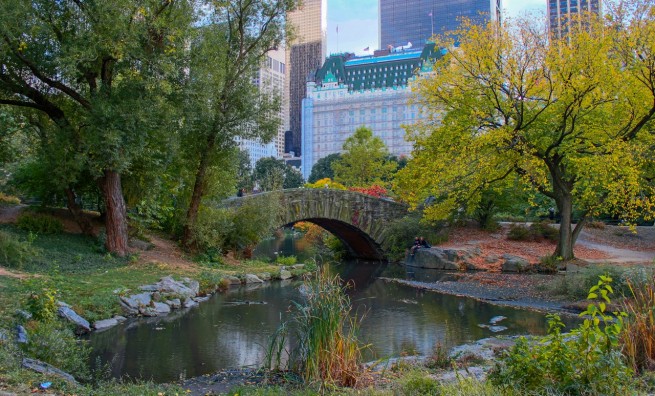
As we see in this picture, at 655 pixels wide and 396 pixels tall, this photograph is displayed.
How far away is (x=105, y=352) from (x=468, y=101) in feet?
40.9

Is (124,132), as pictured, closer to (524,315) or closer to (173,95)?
(173,95)

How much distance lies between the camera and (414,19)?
148 metres

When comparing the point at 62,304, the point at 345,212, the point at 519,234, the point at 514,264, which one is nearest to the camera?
the point at 62,304

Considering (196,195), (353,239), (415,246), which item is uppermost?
(196,195)

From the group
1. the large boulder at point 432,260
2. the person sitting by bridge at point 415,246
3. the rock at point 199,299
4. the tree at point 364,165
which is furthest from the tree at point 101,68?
the tree at point 364,165

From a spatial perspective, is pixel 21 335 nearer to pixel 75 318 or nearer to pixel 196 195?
pixel 75 318

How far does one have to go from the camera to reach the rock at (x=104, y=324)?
31.4 ft

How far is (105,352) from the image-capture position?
8219 mm

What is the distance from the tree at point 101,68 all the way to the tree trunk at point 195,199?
3.18 metres

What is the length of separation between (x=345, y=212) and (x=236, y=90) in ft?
29.5

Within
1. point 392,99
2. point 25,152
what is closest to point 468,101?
point 25,152

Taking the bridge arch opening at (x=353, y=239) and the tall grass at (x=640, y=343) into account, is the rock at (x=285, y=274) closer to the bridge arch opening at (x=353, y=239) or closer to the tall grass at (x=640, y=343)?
the bridge arch opening at (x=353, y=239)

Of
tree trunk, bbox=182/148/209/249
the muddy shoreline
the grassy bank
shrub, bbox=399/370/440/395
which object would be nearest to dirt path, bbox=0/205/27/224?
the grassy bank

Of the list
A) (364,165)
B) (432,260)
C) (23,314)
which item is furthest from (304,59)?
(23,314)
